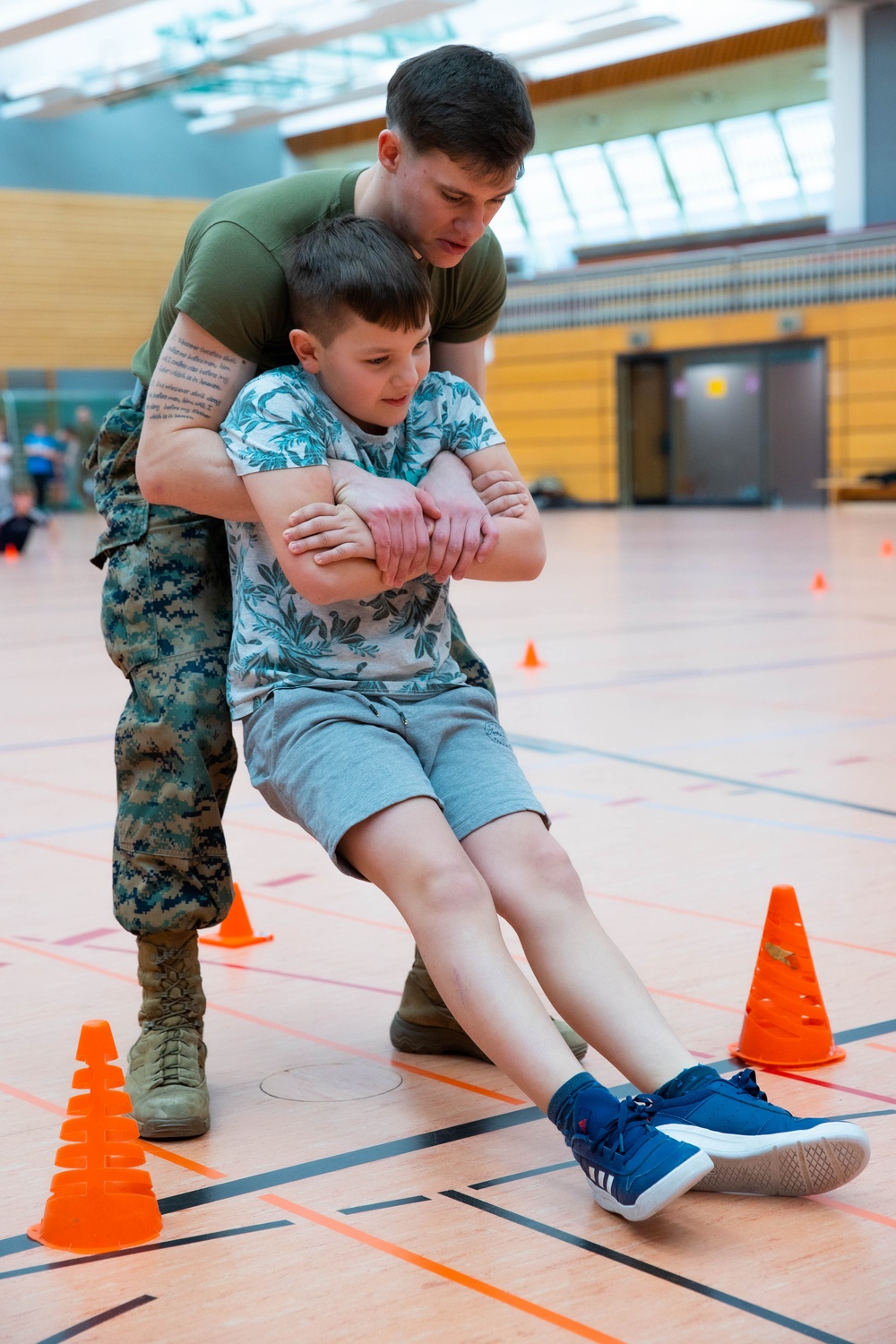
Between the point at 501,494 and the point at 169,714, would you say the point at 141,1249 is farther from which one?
the point at 501,494

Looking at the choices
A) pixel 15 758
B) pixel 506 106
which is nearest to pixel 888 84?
pixel 15 758

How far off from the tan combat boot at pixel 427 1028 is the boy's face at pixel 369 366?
2.92 ft

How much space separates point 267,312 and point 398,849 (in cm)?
80

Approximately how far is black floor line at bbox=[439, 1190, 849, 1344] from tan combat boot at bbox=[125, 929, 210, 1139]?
438mm

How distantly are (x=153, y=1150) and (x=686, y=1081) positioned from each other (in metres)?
0.75

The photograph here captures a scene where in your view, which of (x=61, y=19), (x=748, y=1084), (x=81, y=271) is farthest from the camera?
(x=81, y=271)

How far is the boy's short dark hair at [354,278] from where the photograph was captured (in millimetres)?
2164

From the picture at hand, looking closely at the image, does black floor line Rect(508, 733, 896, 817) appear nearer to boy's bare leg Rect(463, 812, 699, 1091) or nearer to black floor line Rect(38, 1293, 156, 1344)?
boy's bare leg Rect(463, 812, 699, 1091)

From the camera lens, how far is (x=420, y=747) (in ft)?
7.57

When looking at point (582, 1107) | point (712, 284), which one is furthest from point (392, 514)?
point (712, 284)

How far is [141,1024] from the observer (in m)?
2.43

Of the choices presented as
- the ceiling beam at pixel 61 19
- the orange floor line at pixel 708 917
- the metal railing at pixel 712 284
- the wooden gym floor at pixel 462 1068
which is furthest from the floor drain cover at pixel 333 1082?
the ceiling beam at pixel 61 19

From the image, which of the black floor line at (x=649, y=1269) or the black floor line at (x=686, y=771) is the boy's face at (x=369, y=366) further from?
the black floor line at (x=686, y=771)

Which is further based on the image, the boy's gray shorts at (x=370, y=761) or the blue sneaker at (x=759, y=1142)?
the boy's gray shorts at (x=370, y=761)
